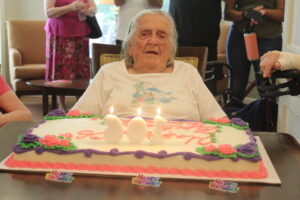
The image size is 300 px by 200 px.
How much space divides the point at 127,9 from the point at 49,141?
8.04 ft

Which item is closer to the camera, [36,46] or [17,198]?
[17,198]

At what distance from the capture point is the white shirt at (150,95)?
6.24 feet

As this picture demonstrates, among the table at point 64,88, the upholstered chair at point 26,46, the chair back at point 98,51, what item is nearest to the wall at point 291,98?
the chair back at point 98,51

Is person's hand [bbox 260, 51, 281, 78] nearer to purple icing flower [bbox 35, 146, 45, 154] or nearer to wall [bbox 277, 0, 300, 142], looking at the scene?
wall [bbox 277, 0, 300, 142]

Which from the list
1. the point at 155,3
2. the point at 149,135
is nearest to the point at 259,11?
the point at 155,3

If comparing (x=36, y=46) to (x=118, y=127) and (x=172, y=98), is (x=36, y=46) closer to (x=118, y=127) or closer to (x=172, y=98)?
(x=172, y=98)

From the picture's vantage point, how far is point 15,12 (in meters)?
5.66

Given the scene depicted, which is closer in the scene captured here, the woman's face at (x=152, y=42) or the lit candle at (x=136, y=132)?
the lit candle at (x=136, y=132)

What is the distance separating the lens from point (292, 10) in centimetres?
229

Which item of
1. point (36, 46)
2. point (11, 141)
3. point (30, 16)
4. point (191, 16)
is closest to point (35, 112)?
point (36, 46)

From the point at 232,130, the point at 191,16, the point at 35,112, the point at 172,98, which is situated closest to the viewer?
the point at 232,130

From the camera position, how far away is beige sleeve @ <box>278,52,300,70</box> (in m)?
1.54

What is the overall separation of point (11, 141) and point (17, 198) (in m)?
0.46

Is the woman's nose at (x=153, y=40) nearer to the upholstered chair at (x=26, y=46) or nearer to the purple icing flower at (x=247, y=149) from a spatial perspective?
the purple icing flower at (x=247, y=149)
